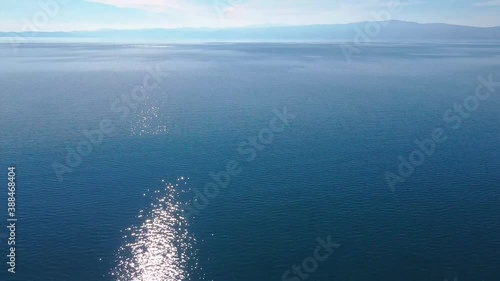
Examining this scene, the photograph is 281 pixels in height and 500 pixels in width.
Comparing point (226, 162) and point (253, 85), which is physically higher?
point (253, 85)

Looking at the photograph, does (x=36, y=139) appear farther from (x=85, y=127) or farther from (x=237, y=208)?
(x=237, y=208)

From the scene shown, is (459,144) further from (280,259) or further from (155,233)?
(155,233)

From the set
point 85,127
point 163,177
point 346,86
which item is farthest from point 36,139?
point 346,86

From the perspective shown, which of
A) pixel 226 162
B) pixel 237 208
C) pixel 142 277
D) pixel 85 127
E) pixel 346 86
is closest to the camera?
pixel 142 277

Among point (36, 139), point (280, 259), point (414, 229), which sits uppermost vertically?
point (36, 139)

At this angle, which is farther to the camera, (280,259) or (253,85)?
(253,85)

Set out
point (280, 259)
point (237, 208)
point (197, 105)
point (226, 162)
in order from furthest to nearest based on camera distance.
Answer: point (197, 105) → point (226, 162) → point (237, 208) → point (280, 259)

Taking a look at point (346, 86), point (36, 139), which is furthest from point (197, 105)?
point (346, 86)
